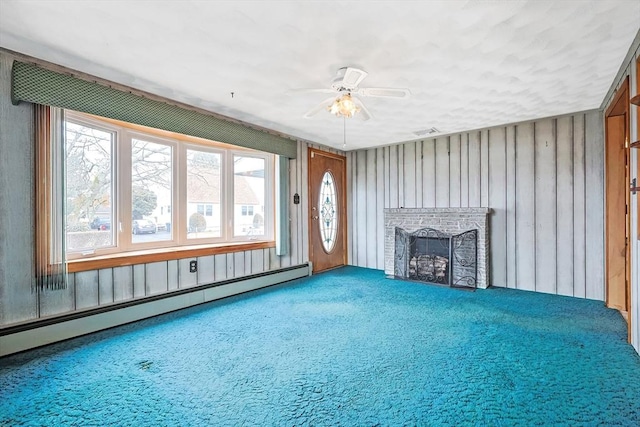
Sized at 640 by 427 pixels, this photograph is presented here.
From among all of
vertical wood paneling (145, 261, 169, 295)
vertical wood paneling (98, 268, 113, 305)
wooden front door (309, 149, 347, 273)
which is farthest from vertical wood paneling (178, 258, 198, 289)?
wooden front door (309, 149, 347, 273)

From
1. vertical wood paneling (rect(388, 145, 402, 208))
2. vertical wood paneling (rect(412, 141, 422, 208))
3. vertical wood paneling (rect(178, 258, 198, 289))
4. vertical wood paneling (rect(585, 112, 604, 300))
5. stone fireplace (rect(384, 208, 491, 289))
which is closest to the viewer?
vertical wood paneling (rect(178, 258, 198, 289))

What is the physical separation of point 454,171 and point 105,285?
4849 mm

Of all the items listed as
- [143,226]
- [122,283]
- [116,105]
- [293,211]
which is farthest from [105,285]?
[293,211]

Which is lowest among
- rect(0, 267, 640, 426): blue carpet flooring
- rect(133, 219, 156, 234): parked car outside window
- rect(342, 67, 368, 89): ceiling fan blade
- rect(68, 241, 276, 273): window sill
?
rect(0, 267, 640, 426): blue carpet flooring

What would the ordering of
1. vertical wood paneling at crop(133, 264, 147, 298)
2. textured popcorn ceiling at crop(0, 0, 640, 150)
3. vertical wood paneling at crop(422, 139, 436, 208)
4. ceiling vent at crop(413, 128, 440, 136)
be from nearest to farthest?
textured popcorn ceiling at crop(0, 0, 640, 150), vertical wood paneling at crop(133, 264, 147, 298), ceiling vent at crop(413, 128, 440, 136), vertical wood paneling at crop(422, 139, 436, 208)

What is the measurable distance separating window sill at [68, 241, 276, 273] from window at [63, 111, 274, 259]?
139mm

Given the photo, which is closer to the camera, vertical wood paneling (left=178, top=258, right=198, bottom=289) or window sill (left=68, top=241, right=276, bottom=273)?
window sill (left=68, top=241, right=276, bottom=273)

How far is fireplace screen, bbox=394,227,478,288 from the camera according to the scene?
4.45 meters

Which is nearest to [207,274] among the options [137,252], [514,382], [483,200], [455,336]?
[137,252]

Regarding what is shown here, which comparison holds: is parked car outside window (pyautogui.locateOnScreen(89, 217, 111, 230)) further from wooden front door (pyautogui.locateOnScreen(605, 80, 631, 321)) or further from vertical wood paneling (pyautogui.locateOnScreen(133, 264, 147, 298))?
wooden front door (pyautogui.locateOnScreen(605, 80, 631, 321))

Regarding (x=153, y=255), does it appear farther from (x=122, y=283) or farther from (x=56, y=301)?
(x=56, y=301)

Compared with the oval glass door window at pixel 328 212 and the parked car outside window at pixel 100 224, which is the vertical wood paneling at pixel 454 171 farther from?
the parked car outside window at pixel 100 224

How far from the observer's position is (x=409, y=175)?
17.6 feet

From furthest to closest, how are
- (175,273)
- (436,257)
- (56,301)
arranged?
1. (436,257)
2. (175,273)
3. (56,301)
